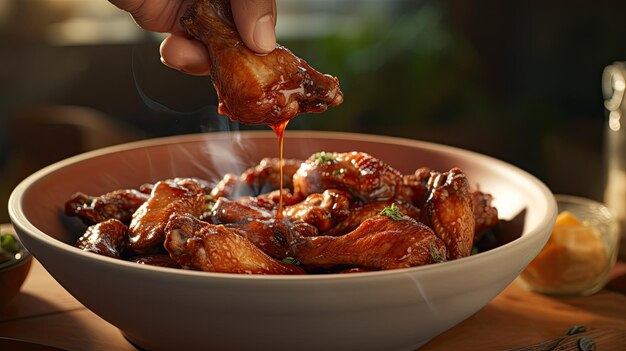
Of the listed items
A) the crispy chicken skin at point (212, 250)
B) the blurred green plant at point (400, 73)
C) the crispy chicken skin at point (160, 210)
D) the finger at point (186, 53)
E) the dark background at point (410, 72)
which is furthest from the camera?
the blurred green plant at point (400, 73)

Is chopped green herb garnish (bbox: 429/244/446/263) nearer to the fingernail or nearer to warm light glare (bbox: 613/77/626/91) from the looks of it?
the fingernail

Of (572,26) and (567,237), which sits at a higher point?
(567,237)

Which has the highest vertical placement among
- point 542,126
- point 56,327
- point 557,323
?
point 557,323

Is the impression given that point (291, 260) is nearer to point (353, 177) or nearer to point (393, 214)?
point (393, 214)

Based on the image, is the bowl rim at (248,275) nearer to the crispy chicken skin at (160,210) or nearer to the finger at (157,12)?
the crispy chicken skin at (160,210)

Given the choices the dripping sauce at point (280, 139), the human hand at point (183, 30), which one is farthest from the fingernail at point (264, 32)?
the dripping sauce at point (280, 139)

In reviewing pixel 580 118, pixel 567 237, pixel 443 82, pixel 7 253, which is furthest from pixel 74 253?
pixel 580 118

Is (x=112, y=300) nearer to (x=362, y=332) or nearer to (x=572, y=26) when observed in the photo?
(x=362, y=332)
